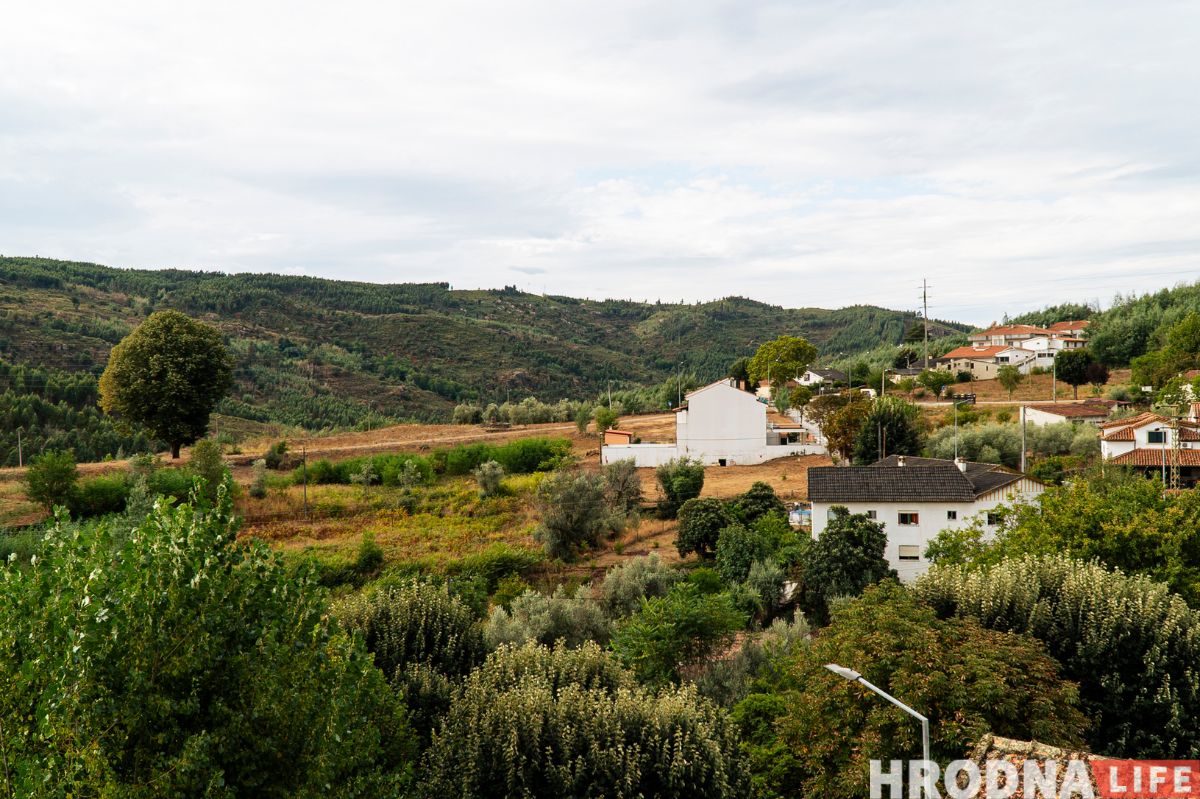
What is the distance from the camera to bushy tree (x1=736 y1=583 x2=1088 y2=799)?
450 inches

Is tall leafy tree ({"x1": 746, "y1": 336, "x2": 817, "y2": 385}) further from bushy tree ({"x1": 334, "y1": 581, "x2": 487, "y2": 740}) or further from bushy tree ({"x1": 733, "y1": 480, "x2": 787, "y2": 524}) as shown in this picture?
bushy tree ({"x1": 334, "y1": 581, "x2": 487, "y2": 740})

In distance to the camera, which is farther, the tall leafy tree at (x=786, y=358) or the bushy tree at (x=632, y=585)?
the tall leafy tree at (x=786, y=358)

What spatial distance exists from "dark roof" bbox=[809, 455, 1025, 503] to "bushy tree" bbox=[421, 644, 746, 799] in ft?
59.9

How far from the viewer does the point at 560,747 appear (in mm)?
11055

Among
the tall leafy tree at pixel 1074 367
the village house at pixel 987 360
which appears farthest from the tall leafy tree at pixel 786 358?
the tall leafy tree at pixel 1074 367

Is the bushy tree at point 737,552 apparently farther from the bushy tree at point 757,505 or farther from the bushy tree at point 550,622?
the bushy tree at point 550,622

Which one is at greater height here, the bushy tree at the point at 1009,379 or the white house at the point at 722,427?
the bushy tree at the point at 1009,379

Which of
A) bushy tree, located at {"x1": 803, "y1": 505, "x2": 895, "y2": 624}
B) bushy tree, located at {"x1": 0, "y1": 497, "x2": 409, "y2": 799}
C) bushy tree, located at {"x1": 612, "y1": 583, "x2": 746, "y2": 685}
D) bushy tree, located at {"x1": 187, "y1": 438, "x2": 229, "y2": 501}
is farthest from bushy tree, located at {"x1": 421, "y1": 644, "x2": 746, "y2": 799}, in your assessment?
bushy tree, located at {"x1": 187, "y1": 438, "x2": 229, "y2": 501}

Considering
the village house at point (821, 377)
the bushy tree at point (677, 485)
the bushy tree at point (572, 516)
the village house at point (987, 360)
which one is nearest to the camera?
the bushy tree at point (572, 516)

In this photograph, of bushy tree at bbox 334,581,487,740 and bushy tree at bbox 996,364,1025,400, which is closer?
bushy tree at bbox 334,581,487,740

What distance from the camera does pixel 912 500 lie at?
2842 cm

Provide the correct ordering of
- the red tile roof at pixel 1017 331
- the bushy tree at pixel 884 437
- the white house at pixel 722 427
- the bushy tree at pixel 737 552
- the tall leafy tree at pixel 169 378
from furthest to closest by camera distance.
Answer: the red tile roof at pixel 1017 331, the white house at pixel 722 427, the bushy tree at pixel 884 437, the tall leafy tree at pixel 169 378, the bushy tree at pixel 737 552

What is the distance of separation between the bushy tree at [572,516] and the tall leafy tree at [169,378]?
17.7 meters

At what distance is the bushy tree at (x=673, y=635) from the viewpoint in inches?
767
